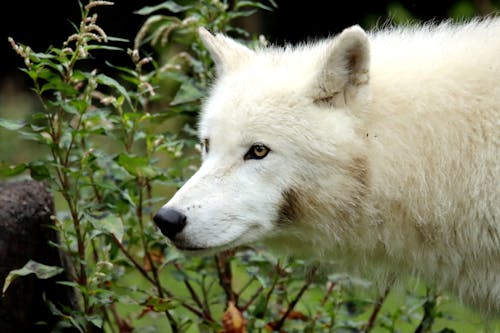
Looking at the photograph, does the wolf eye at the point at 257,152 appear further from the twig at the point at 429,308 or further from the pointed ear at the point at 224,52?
the twig at the point at 429,308

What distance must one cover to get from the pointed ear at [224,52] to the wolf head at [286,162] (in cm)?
37

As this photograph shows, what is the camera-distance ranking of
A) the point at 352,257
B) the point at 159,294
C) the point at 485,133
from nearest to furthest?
the point at 485,133 → the point at 352,257 → the point at 159,294

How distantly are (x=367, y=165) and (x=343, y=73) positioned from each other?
450mm

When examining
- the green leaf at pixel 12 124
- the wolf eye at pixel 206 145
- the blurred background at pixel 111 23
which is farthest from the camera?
the blurred background at pixel 111 23

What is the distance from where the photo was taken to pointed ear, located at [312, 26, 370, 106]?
3.53 metres

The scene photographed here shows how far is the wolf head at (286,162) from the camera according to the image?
3.53m

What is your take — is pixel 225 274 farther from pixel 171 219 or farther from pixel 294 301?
pixel 171 219

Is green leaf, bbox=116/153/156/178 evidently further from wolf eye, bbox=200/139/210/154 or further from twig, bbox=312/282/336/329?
twig, bbox=312/282/336/329

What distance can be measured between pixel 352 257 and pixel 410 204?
0.49 meters

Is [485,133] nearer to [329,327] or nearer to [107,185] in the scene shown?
[329,327]

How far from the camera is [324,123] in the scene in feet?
12.0

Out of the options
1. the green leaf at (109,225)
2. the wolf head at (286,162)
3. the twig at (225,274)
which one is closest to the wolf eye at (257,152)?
the wolf head at (286,162)

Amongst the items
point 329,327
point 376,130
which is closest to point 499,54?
point 376,130

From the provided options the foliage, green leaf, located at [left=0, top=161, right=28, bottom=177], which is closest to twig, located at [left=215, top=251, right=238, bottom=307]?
the foliage
